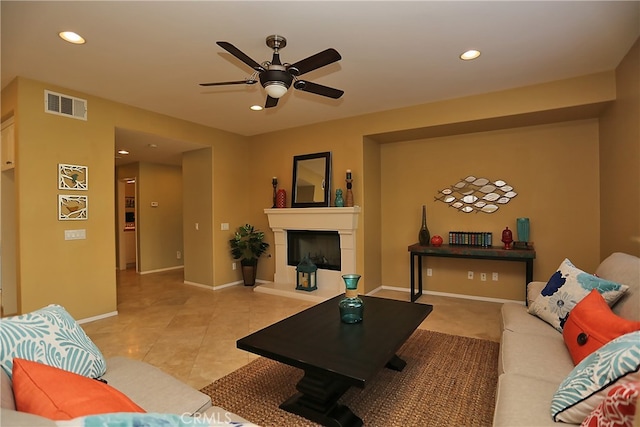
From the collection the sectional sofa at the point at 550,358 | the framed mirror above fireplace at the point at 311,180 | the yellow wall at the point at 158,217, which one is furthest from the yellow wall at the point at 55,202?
the sectional sofa at the point at 550,358

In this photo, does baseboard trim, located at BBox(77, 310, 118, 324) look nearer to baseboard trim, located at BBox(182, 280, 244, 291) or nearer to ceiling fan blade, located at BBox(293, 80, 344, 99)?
baseboard trim, located at BBox(182, 280, 244, 291)

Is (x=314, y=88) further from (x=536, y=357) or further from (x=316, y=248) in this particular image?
(x=316, y=248)

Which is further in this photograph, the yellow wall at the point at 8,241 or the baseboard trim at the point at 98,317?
the yellow wall at the point at 8,241

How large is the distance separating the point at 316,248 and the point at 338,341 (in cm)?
335

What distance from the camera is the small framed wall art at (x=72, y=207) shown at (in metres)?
3.66

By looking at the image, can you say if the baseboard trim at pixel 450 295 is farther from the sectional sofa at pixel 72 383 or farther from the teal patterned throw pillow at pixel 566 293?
the sectional sofa at pixel 72 383

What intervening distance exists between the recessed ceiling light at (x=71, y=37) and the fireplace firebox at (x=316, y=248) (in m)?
3.68

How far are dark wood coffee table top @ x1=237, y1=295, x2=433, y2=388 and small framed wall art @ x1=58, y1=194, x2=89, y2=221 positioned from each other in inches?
114

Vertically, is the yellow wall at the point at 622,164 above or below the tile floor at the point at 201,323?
above

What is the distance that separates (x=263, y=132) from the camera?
228 inches

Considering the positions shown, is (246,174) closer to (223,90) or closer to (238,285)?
(238,285)

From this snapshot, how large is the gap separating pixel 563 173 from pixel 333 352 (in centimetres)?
394

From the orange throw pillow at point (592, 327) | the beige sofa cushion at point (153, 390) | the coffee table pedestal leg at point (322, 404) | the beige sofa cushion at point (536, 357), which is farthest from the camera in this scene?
the coffee table pedestal leg at point (322, 404)

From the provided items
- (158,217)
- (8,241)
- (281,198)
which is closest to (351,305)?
(281,198)
